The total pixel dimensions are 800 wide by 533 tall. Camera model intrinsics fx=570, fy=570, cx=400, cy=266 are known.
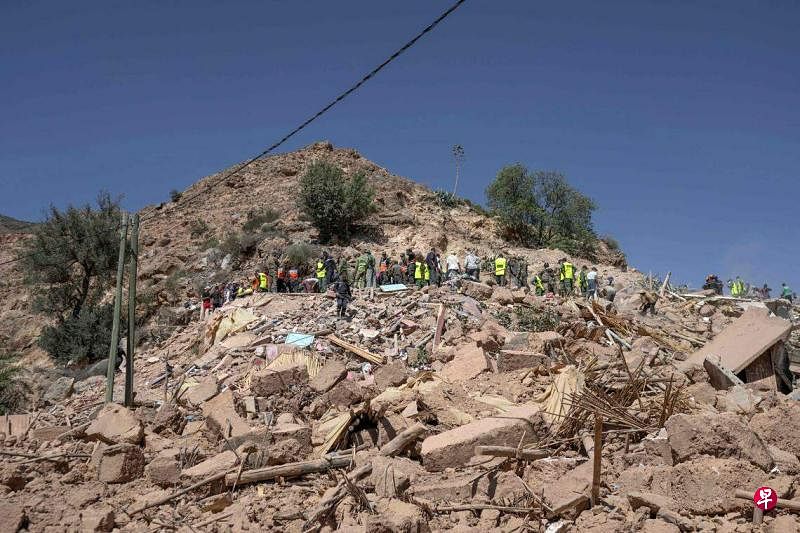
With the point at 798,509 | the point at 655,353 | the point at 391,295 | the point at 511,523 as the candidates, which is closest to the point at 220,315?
the point at 391,295

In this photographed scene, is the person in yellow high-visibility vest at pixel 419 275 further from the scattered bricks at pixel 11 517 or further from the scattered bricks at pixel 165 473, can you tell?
the scattered bricks at pixel 11 517

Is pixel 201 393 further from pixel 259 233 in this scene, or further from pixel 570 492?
pixel 259 233

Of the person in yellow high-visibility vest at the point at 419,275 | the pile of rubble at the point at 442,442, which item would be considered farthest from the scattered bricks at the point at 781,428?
the person in yellow high-visibility vest at the point at 419,275

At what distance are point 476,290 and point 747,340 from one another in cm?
724

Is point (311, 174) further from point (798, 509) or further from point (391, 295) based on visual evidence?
point (798, 509)

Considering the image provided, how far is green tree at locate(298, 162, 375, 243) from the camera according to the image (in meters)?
30.7

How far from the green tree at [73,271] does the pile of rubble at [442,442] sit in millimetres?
12379

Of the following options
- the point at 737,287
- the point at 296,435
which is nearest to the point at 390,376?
the point at 296,435

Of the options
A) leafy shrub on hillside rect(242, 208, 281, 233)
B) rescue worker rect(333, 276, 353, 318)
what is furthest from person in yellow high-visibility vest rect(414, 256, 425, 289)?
leafy shrub on hillside rect(242, 208, 281, 233)

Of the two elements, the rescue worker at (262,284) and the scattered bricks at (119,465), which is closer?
the scattered bricks at (119,465)

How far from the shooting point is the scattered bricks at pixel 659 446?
5578 mm

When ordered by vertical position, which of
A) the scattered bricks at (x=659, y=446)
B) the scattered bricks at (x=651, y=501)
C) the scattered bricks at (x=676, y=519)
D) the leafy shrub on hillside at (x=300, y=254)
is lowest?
the scattered bricks at (x=676, y=519)

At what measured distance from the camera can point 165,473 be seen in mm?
6770

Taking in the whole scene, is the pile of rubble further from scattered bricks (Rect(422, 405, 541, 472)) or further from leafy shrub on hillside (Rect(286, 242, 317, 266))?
leafy shrub on hillside (Rect(286, 242, 317, 266))
